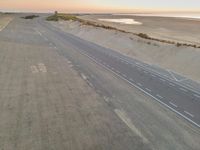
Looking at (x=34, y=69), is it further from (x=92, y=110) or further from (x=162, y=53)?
(x=162, y=53)

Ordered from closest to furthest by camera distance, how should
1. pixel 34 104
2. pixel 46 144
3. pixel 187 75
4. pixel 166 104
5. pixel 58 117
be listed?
pixel 46 144
pixel 58 117
pixel 34 104
pixel 166 104
pixel 187 75

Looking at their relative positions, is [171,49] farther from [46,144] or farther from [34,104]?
[46,144]

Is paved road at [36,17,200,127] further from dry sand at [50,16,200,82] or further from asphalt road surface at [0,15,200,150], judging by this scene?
dry sand at [50,16,200,82]

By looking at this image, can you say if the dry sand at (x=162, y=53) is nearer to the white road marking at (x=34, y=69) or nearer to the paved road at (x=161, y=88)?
the paved road at (x=161, y=88)

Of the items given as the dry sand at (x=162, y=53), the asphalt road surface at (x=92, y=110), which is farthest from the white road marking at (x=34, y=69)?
the dry sand at (x=162, y=53)

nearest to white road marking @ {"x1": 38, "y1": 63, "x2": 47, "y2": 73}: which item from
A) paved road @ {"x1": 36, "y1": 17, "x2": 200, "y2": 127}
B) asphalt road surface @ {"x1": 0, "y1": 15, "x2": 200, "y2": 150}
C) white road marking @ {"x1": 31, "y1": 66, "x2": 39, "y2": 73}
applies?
asphalt road surface @ {"x1": 0, "y1": 15, "x2": 200, "y2": 150}

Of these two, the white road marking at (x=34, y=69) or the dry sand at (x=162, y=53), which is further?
the dry sand at (x=162, y=53)

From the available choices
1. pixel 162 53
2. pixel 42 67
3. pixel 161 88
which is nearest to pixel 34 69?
pixel 42 67

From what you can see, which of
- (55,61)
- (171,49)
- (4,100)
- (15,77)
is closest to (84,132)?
(4,100)
